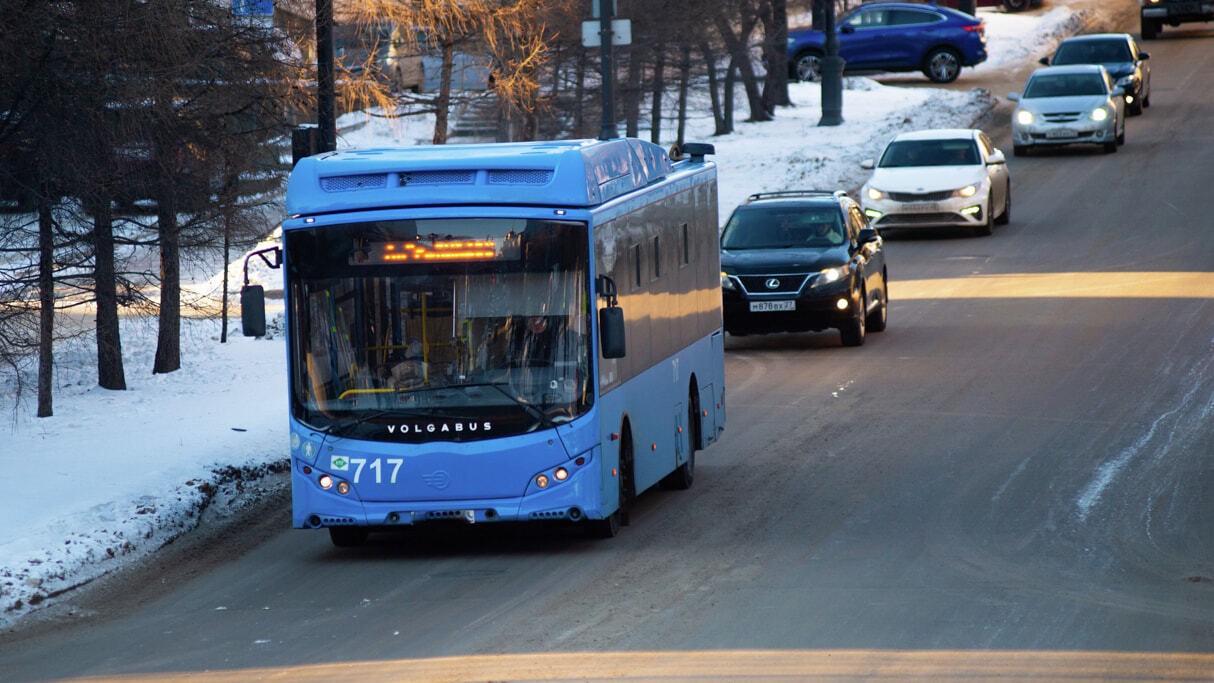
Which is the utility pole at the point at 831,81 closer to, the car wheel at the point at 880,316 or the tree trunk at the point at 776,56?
the tree trunk at the point at 776,56

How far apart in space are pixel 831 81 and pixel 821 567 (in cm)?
3081

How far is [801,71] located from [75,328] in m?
31.2

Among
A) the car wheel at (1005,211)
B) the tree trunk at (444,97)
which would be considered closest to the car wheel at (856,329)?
the tree trunk at (444,97)

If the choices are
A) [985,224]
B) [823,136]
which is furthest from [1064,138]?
[985,224]

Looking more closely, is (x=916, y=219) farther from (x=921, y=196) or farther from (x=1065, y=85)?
(x=1065, y=85)

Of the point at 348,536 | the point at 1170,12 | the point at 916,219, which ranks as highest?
the point at 1170,12

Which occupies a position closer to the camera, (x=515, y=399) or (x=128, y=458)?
(x=515, y=399)

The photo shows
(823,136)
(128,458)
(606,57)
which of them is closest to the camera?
(128,458)

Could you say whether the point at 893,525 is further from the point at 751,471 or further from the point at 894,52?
the point at 894,52

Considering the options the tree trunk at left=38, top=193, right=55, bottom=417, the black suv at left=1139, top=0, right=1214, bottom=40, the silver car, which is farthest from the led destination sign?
the black suv at left=1139, top=0, right=1214, bottom=40

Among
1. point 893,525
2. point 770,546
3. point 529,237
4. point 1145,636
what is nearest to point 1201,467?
point 893,525

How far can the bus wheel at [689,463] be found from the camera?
13336mm

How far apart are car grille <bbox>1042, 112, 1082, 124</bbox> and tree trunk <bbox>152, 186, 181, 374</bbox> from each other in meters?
22.7

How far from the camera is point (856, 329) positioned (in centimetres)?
2075
